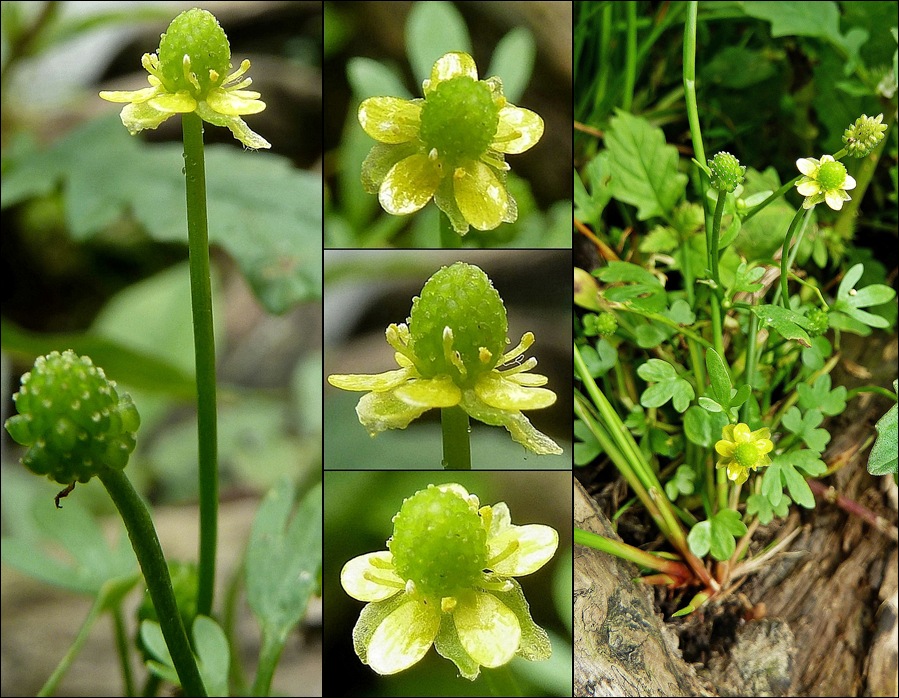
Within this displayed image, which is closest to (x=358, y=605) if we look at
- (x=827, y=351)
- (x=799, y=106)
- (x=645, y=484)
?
(x=645, y=484)

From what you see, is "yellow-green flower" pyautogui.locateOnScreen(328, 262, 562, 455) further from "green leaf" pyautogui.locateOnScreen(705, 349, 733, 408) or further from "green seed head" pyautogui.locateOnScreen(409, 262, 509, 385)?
"green leaf" pyautogui.locateOnScreen(705, 349, 733, 408)

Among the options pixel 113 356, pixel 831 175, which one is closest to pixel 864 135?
pixel 831 175

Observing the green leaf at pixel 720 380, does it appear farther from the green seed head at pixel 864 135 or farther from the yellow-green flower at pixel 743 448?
the green seed head at pixel 864 135

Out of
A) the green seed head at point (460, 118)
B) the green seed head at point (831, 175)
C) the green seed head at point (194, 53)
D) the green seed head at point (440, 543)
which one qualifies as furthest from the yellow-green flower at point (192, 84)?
the green seed head at point (831, 175)

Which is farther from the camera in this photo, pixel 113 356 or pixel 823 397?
pixel 113 356

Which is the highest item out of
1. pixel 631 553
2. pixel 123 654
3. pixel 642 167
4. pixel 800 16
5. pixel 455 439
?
pixel 800 16

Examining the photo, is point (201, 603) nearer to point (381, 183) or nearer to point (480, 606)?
point (480, 606)

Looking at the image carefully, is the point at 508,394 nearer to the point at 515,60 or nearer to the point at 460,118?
the point at 460,118
